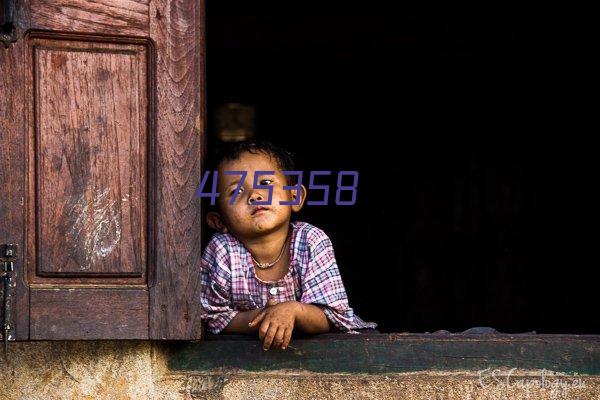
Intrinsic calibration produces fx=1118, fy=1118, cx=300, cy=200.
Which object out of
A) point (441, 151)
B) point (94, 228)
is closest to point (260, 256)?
point (94, 228)

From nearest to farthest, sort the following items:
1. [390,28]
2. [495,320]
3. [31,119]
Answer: [31,119], [390,28], [495,320]

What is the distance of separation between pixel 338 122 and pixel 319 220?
0.60 m

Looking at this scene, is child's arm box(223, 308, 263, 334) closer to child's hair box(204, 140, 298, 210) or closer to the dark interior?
child's hair box(204, 140, 298, 210)

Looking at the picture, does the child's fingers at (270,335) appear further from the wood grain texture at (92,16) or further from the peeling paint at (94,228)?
the wood grain texture at (92,16)

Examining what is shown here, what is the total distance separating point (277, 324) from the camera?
3.26 metres

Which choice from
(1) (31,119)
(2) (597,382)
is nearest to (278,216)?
(1) (31,119)

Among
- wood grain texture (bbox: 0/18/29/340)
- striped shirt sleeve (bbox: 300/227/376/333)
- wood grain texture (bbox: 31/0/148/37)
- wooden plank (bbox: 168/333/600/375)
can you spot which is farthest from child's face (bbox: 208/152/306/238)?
wood grain texture (bbox: 0/18/29/340)

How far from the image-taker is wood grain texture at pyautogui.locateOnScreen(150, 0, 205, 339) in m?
3.25

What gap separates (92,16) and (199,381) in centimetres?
114

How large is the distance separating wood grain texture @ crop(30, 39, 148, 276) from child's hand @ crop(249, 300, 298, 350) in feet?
1.27

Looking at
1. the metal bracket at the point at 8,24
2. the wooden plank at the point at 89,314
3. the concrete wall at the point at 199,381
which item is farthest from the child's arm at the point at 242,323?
the metal bracket at the point at 8,24

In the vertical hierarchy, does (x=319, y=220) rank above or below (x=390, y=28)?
below

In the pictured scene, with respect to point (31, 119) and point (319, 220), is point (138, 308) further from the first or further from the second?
point (319, 220)

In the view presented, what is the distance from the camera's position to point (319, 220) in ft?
22.1
